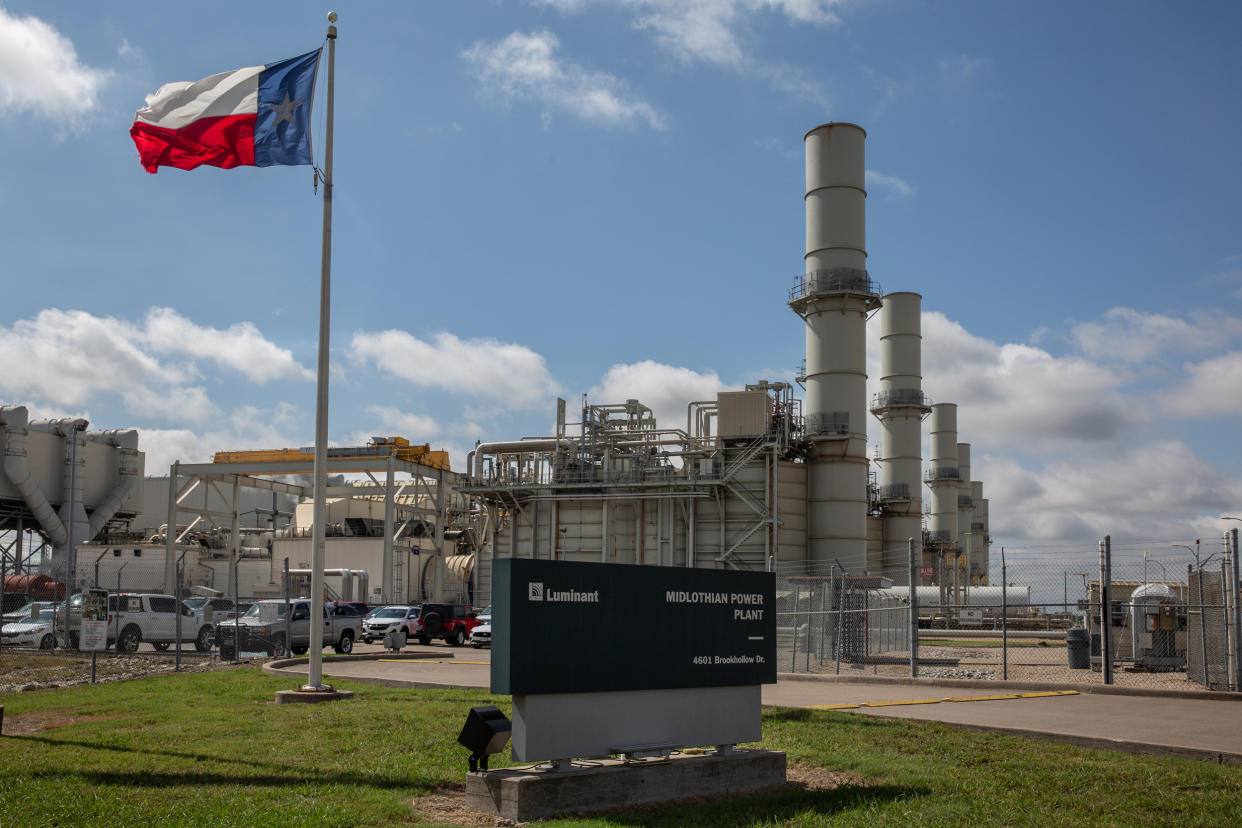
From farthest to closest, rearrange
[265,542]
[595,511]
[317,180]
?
[265,542] < [595,511] < [317,180]

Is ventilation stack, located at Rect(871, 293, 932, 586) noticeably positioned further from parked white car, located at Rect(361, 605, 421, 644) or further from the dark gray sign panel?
the dark gray sign panel

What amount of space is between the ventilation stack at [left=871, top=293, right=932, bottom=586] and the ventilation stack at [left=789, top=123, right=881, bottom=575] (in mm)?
14627

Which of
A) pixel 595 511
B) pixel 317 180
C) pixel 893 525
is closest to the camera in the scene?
pixel 317 180

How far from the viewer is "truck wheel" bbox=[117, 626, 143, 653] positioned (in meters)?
30.6

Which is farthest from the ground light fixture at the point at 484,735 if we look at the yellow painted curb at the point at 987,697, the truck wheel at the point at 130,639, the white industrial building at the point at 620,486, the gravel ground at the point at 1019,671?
the white industrial building at the point at 620,486

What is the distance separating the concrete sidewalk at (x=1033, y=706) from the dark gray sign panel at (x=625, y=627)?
495cm

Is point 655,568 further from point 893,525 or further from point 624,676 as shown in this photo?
point 893,525

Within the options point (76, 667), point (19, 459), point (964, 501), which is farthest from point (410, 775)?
point (964, 501)

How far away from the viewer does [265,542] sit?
72.1 m

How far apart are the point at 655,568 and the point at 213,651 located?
935 inches

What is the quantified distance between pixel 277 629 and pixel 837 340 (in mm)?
32990

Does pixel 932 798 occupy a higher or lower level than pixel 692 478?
lower

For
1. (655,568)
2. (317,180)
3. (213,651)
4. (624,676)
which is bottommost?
(213,651)

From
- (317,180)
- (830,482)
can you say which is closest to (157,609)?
(317,180)
